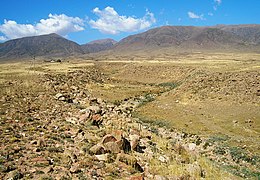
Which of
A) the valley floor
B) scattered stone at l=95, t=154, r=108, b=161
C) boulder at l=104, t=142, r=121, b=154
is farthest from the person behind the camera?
boulder at l=104, t=142, r=121, b=154

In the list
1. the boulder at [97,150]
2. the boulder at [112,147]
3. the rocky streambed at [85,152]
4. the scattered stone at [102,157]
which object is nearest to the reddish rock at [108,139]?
the rocky streambed at [85,152]

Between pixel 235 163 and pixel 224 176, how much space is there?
3925mm

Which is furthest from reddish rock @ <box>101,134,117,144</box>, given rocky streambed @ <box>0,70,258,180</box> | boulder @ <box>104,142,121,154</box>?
boulder @ <box>104,142,121,154</box>

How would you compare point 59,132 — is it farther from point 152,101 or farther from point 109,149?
point 152,101

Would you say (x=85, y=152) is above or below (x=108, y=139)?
below

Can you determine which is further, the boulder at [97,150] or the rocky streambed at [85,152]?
the boulder at [97,150]

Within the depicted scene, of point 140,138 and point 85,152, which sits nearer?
point 85,152

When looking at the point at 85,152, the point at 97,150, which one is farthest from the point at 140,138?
the point at 85,152

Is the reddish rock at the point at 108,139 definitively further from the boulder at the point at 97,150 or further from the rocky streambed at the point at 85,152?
the boulder at the point at 97,150

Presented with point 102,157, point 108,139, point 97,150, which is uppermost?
point 108,139

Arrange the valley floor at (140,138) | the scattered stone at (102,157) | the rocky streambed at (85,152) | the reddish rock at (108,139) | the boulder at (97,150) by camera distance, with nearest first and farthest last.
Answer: the rocky streambed at (85,152), the valley floor at (140,138), the scattered stone at (102,157), the boulder at (97,150), the reddish rock at (108,139)

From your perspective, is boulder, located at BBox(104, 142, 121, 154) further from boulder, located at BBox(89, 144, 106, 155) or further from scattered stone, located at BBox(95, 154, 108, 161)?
scattered stone, located at BBox(95, 154, 108, 161)

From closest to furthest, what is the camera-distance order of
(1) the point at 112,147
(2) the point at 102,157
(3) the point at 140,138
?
(2) the point at 102,157 → (1) the point at 112,147 → (3) the point at 140,138

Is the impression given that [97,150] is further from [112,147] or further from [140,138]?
[140,138]
